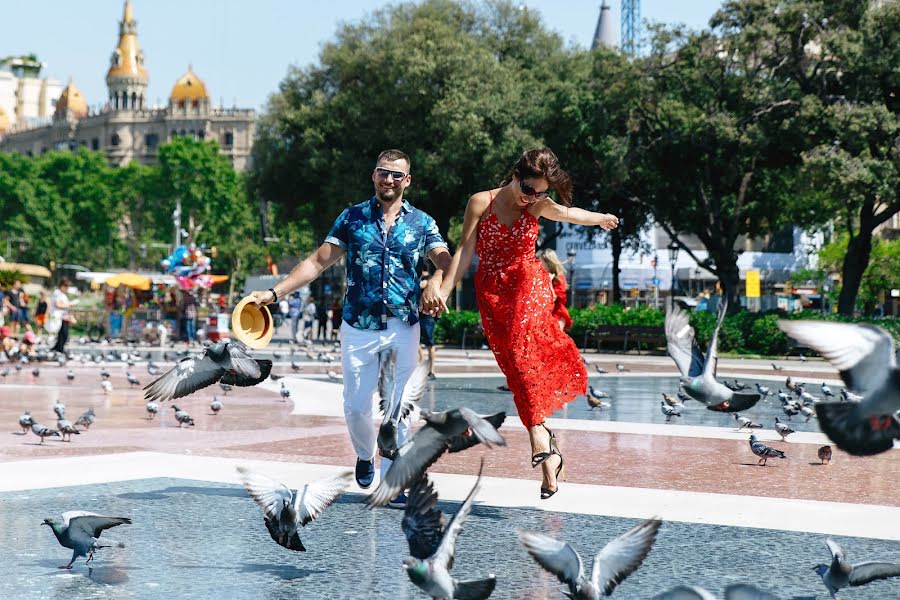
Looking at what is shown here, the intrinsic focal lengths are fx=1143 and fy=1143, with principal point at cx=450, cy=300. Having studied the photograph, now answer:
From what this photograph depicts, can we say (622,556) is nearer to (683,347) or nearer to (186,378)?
(683,347)

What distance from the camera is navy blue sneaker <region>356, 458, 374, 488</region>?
641 cm

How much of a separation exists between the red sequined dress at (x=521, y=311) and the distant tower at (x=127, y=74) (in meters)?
170

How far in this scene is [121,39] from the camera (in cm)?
17775

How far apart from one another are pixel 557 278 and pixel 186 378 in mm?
6955

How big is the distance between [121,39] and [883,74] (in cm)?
16626

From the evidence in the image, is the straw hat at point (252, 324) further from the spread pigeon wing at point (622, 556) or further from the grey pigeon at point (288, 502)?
the spread pigeon wing at point (622, 556)

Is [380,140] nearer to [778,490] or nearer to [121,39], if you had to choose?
[778,490]

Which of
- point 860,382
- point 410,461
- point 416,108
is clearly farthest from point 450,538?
point 416,108

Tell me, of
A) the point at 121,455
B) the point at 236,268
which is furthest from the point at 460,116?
the point at 236,268

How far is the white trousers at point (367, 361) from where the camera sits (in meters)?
6.04

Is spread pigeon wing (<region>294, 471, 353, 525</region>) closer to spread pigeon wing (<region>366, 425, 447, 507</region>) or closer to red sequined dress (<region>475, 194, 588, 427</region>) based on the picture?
spread pigeon wing (<region>366, 425, 447, 507</region>)

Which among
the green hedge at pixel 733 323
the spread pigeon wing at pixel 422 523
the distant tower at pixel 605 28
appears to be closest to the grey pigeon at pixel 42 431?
the spread pigeon wing at pixel 422 523

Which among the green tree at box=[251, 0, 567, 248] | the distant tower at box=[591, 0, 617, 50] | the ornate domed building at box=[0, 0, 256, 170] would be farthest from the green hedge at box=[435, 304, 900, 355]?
the ornate domed building at box=[0, 0, 256, 170]

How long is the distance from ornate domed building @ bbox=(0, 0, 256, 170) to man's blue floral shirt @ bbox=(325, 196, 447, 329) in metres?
137
